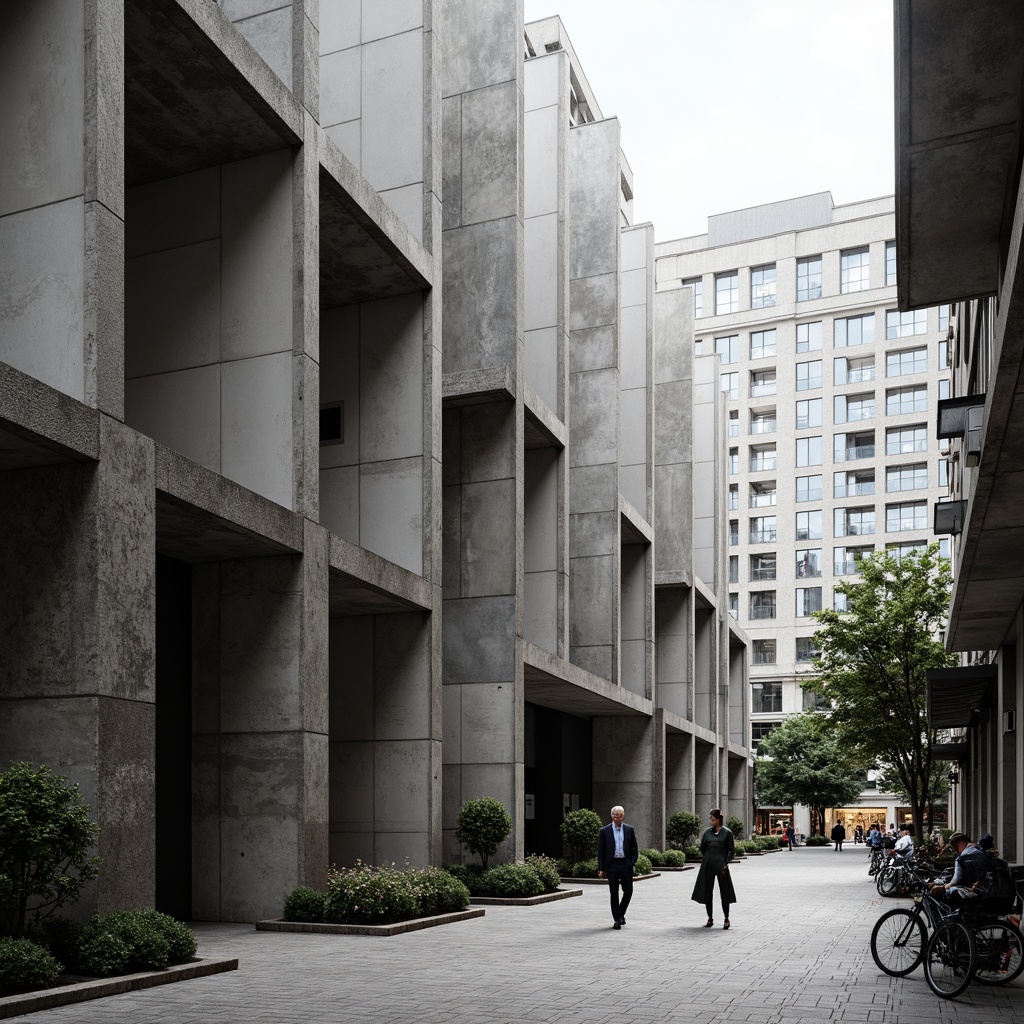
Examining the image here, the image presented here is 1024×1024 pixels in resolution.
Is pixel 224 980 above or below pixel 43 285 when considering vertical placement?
below

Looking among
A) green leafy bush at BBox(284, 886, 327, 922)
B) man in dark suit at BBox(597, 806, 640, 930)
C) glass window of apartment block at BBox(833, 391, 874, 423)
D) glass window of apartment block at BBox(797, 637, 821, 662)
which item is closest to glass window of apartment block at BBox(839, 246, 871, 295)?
glass window of apartment block at BBox(833, 391, 874, 423)

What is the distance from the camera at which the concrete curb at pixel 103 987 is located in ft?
31.5

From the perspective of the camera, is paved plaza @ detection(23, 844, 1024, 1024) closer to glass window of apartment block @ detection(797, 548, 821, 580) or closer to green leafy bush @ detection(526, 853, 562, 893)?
green leafy bush @ detection(526, 853, 562, 893)

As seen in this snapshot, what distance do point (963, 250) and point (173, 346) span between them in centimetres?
1131

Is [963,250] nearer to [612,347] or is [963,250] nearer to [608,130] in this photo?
[612,347]

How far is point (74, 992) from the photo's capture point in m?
10.2

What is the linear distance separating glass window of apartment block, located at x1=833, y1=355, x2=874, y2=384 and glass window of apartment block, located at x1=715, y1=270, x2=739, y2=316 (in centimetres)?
1037

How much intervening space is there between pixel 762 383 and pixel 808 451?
736 centimetres

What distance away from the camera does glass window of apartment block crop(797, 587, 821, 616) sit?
90.2m

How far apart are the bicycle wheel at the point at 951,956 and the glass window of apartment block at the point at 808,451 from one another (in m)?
83.1

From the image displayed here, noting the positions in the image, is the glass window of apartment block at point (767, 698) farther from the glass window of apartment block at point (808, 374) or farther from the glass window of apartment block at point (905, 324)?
the glass window of apartment block at point (905, 324)

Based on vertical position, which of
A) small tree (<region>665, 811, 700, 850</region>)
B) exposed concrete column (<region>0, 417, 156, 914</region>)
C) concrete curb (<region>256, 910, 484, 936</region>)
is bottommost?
small tree (<region>665, 811, 700, 850</region>)

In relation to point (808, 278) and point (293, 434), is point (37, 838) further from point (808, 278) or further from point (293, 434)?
point (808, 278)

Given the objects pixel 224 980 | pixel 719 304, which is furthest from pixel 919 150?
pixel 719 304
